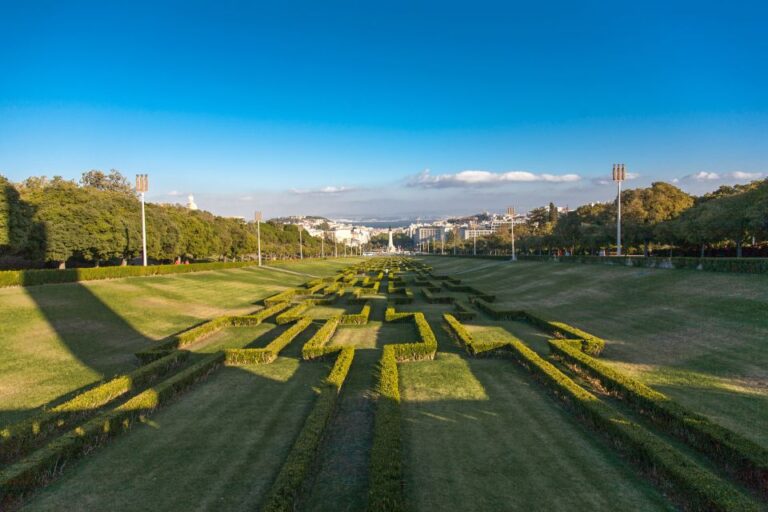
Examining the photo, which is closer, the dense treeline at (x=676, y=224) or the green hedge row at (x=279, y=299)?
the green hedge row at (x=279, y=299)

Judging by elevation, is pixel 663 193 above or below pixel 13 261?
above

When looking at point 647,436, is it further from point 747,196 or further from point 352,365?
point 747,196

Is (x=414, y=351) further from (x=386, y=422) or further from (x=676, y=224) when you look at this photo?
(x=676, y=224)

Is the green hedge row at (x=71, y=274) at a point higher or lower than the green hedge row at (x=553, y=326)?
higher

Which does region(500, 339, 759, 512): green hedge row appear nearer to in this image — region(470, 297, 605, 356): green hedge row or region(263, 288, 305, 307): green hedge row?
region(470, 297, 605, 356): green hedge row

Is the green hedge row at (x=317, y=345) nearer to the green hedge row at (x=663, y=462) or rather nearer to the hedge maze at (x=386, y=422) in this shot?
the hedge maze at (x=386, y=422)

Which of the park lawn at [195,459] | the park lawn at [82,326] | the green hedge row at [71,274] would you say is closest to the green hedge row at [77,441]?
the park lawn at [195,459]

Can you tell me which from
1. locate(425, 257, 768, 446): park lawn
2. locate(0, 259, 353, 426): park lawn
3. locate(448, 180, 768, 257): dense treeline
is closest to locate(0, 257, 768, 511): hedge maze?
locate(425, 257, 768, 446): park lawn

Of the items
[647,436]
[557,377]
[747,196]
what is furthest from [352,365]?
[747,196]
